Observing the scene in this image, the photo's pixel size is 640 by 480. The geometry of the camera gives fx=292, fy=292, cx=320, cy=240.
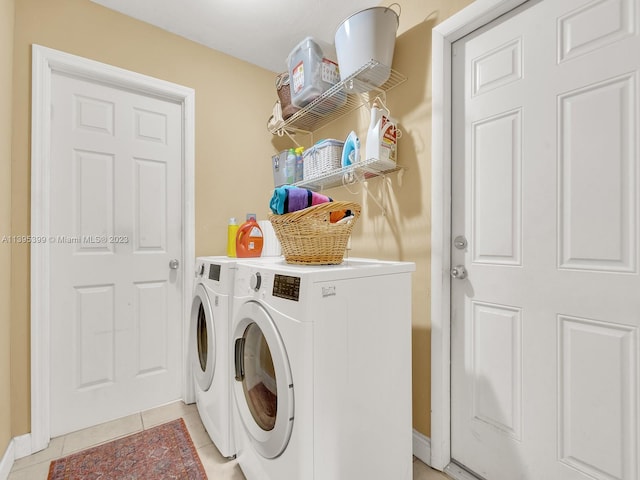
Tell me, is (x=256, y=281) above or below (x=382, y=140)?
below

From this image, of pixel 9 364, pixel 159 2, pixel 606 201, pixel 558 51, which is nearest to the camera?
pixel 606 201

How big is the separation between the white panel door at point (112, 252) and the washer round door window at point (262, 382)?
3.26 ft

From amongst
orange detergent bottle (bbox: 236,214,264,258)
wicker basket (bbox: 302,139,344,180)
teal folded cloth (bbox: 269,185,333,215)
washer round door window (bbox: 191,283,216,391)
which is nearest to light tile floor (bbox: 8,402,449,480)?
washer round door window (bbox: 191,283,216,391)

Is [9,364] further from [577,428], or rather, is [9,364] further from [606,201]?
[606,201]

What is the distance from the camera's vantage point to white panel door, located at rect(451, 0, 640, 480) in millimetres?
970

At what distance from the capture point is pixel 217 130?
2203 mm

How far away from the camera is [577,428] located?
1.05 m

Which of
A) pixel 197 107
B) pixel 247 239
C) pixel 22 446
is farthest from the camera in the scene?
pixel 197 107

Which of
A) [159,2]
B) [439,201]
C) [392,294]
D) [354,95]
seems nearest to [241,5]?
[159,2]

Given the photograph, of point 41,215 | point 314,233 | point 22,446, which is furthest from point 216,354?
point 41,215

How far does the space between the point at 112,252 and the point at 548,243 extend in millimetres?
2307

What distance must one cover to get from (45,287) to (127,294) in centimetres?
40

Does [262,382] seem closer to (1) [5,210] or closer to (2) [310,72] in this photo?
(1) [5,210]

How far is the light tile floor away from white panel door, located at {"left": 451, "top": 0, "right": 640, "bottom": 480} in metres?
0.52
